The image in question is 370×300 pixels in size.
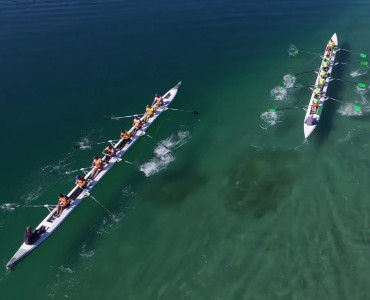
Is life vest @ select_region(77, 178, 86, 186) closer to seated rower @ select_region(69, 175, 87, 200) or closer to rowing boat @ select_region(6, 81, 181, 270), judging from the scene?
seated rower @ select_region(69, 175, 87, 200)

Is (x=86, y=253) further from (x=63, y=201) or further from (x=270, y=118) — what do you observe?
(x=270, y=118)

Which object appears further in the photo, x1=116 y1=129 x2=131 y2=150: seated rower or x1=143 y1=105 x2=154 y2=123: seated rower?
x1=143 y1=105 x2=154 y2=123: seated rower

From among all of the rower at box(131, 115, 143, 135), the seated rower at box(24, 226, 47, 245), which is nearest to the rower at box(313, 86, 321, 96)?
the rower at box(131, 115, 143, 135)

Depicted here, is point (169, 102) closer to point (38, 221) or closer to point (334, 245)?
point (38, 221)

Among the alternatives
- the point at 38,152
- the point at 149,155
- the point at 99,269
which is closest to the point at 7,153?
the point at 38,152

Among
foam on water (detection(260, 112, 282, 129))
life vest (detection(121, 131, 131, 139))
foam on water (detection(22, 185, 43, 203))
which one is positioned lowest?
foam on water (detection(260, 112, 282, 129))

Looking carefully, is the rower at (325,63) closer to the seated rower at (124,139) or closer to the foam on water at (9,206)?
the seated rower at (124,139)

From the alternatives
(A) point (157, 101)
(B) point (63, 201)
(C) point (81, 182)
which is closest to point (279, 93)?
(A) point (157, 101)
